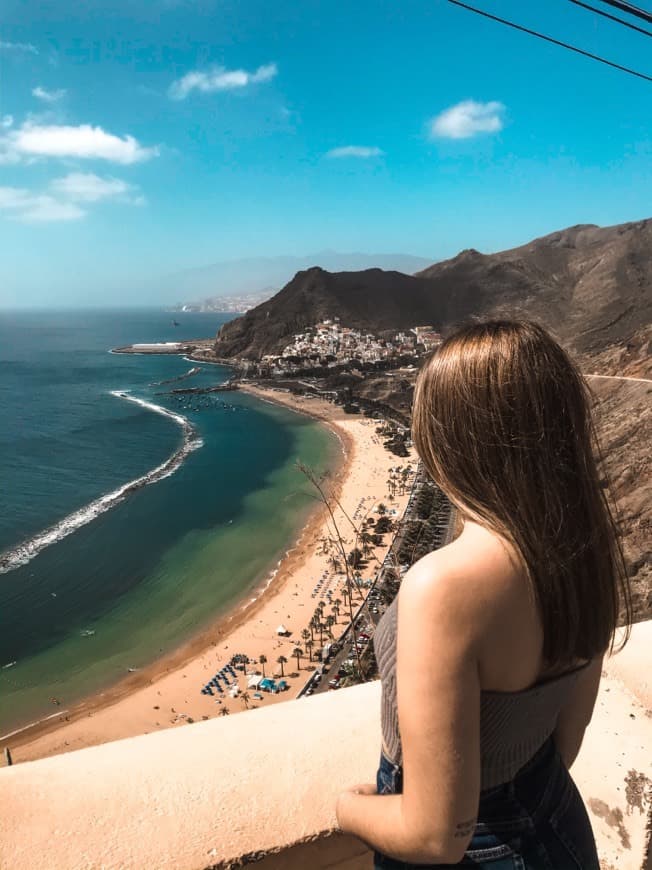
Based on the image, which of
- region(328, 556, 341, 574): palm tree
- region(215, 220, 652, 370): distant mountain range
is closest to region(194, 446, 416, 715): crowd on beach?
region(328, 556, 341, 574): palm tree

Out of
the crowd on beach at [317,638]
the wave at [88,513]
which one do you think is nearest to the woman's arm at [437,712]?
the crowd on beach at [317,638]

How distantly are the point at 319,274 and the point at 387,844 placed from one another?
8342 cm

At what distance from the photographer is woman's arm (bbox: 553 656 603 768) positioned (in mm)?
880

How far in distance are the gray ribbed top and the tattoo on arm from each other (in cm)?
6

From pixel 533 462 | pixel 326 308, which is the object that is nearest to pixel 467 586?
pixel 533 462

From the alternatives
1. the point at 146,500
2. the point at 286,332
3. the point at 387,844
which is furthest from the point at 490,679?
the point at 286,332

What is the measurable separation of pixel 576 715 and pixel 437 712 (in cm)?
41

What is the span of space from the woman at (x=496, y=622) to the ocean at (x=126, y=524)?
13271mm

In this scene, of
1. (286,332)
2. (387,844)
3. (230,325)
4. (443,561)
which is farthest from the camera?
(230,325)

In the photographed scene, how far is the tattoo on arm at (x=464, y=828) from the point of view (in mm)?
673

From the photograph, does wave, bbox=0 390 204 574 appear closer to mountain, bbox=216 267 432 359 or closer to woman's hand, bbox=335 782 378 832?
woman's hand, bbox=335 782 378 832

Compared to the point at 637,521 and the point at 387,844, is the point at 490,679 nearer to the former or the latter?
the point at 387,844

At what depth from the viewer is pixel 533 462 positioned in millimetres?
728

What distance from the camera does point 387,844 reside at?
0.72 m
